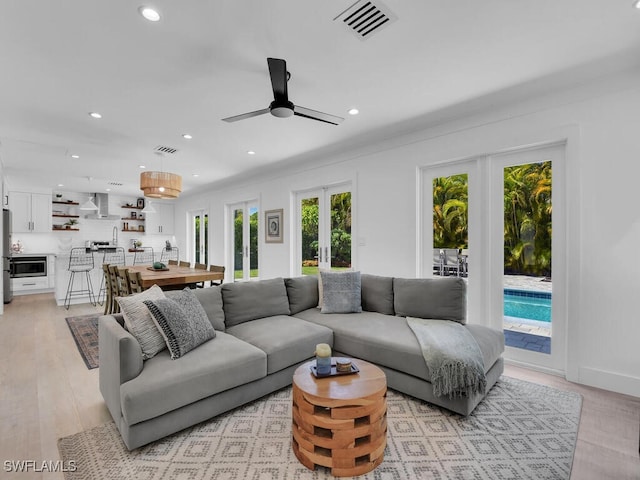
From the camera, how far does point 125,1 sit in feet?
6.15

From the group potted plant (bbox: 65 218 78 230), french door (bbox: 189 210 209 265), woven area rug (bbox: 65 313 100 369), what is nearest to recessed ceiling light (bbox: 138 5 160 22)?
woven area rug (bbox: 65 313 100 369)

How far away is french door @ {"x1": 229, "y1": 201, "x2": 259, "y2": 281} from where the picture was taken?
7074 millimetres

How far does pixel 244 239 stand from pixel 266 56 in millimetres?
5227

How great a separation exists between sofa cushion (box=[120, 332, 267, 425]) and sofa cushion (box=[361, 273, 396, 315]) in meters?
1.53

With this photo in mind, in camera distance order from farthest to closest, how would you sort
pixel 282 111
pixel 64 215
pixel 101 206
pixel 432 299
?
pixel 101 206, pixel 64 215, pixel 432 299, pixel 282 111

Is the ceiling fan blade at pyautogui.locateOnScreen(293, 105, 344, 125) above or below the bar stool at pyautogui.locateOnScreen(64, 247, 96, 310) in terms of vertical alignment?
above

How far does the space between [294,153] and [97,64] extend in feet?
9.61

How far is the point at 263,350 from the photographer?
2.53 metres

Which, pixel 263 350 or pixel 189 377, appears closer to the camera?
pixel 189 377

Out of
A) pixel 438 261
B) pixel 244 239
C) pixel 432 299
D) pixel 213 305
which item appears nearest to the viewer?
pixel 213 305

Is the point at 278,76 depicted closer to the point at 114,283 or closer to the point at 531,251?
the point at 531,251

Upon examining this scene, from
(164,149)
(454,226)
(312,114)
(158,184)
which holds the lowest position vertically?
(454,226)

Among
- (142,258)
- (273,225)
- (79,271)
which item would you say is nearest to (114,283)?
(79,271)

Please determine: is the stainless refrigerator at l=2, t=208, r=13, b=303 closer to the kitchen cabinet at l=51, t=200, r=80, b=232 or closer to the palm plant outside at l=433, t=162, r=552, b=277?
the kitchen cabinet at l=51, t=200, r=80, b=232
